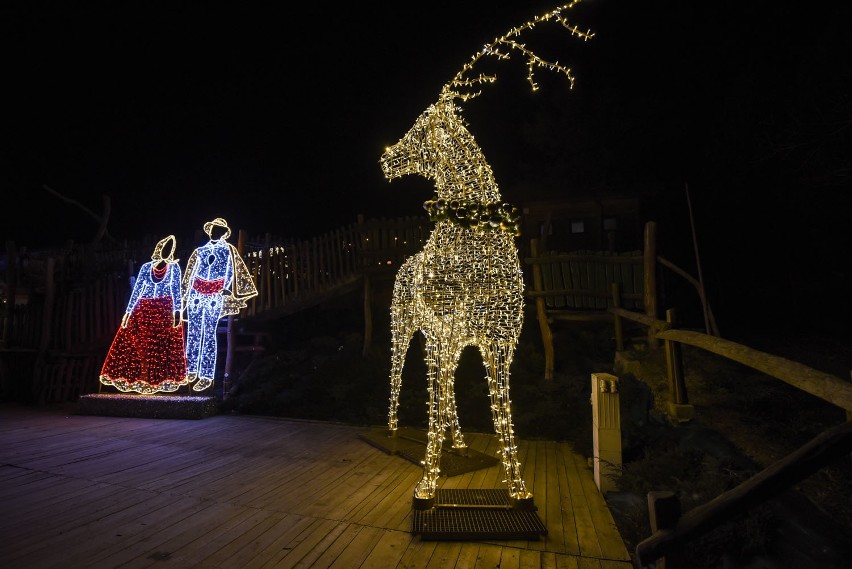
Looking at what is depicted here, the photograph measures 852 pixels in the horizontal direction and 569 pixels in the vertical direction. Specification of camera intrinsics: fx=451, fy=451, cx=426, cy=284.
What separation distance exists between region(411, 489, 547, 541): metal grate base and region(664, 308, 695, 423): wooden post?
2026mm

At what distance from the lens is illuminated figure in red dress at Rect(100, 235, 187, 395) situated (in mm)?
6512

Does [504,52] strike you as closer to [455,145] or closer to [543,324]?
[455,145]

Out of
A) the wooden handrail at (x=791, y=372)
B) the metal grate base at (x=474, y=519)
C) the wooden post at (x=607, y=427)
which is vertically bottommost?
the metal grate base at (x=474, y=519)

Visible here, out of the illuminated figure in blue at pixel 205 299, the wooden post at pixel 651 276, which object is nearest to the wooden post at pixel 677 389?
the wooden post at pixel 651 276

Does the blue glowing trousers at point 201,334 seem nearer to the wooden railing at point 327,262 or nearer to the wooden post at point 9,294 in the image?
the wooden railing at point 327,262

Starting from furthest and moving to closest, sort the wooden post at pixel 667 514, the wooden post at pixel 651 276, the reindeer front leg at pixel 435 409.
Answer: the wooden post at pixel 651 276
the reindeer front leg at pixel 435 409
the wooden post at pixel 667 514

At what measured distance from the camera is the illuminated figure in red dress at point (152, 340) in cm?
651

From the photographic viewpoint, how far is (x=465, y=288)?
321cm

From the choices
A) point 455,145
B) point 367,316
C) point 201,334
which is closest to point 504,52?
point 455,145

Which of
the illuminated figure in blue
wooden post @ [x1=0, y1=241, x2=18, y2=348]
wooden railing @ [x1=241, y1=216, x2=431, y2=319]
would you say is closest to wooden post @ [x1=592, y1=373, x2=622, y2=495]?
wooden railing @ [x1=241, y1=216, x2=431, y2=319]

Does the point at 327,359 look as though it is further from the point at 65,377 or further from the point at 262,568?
the point at 262,568

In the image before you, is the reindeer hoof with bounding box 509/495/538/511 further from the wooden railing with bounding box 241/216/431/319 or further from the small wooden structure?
the wooden railing with bounding box 241/216/431/319

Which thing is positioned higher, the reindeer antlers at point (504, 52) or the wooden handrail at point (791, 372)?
the reindeer antlers at point (504, 52)

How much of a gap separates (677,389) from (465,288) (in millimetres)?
2564
